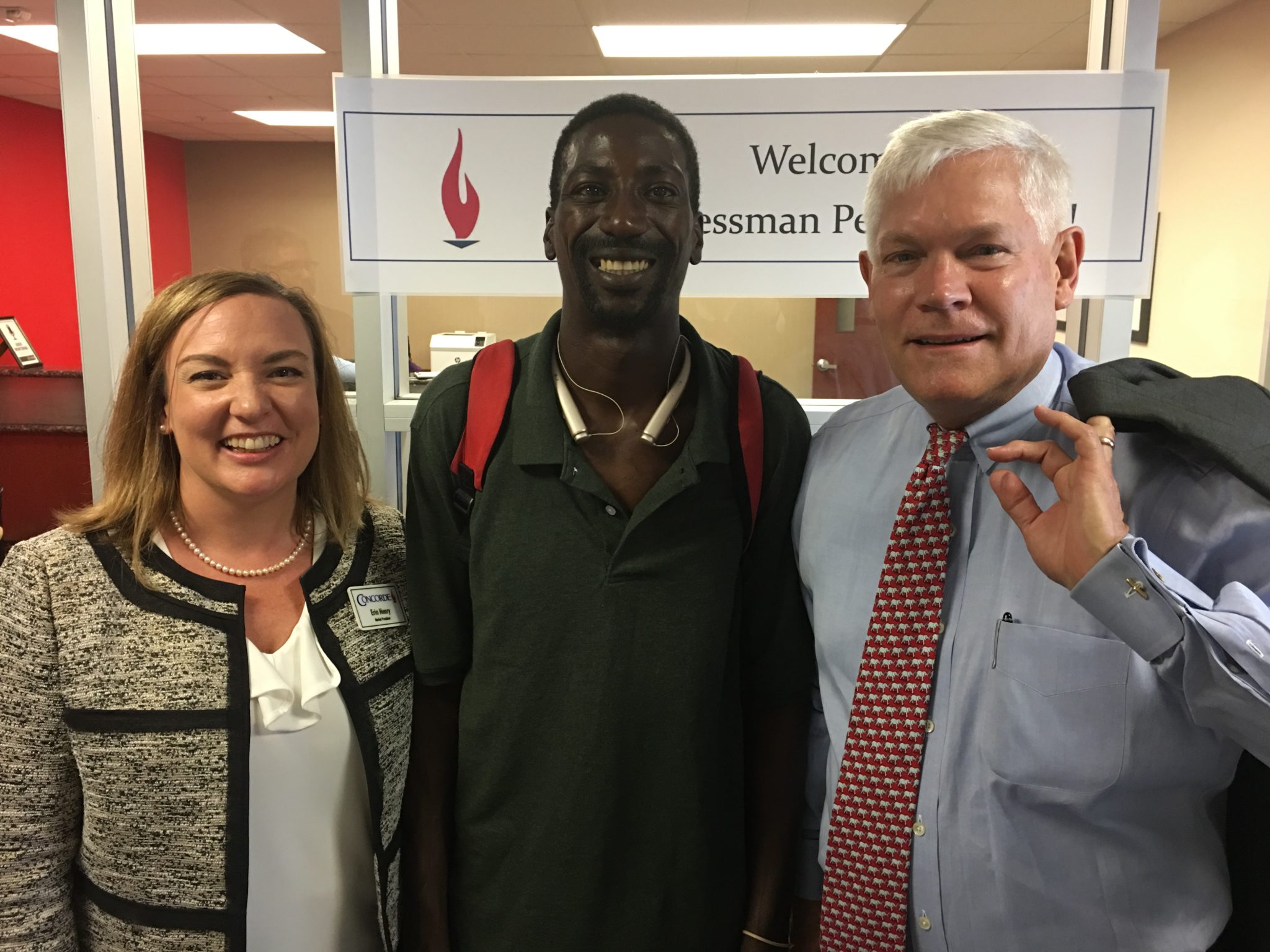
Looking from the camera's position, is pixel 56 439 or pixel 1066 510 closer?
pixel 1066 510

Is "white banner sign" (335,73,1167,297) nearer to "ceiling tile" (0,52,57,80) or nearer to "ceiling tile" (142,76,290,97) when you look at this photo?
"ceiling tile" (142,76,290,97)

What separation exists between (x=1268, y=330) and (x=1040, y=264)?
3.51 metres

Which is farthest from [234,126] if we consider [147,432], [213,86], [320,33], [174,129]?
[147,432]

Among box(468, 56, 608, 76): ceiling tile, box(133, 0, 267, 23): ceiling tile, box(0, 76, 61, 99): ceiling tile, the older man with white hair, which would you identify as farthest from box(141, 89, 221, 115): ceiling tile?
the older man with white hair

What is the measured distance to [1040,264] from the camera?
118cm

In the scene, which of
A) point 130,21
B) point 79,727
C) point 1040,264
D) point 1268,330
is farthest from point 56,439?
point 1268,330

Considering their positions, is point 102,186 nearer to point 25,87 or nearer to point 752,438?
point 752,438

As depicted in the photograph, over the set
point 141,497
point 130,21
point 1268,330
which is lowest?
point 141,497

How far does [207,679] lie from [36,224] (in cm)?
891

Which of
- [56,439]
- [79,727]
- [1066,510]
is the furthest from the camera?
[56,439]

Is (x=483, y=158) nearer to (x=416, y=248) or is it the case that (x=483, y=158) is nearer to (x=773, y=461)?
(x=416, y=248)

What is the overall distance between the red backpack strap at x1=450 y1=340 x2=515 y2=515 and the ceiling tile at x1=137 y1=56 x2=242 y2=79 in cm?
589

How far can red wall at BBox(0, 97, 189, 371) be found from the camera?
7887mm

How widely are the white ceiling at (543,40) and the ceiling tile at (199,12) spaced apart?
0.01 metres
